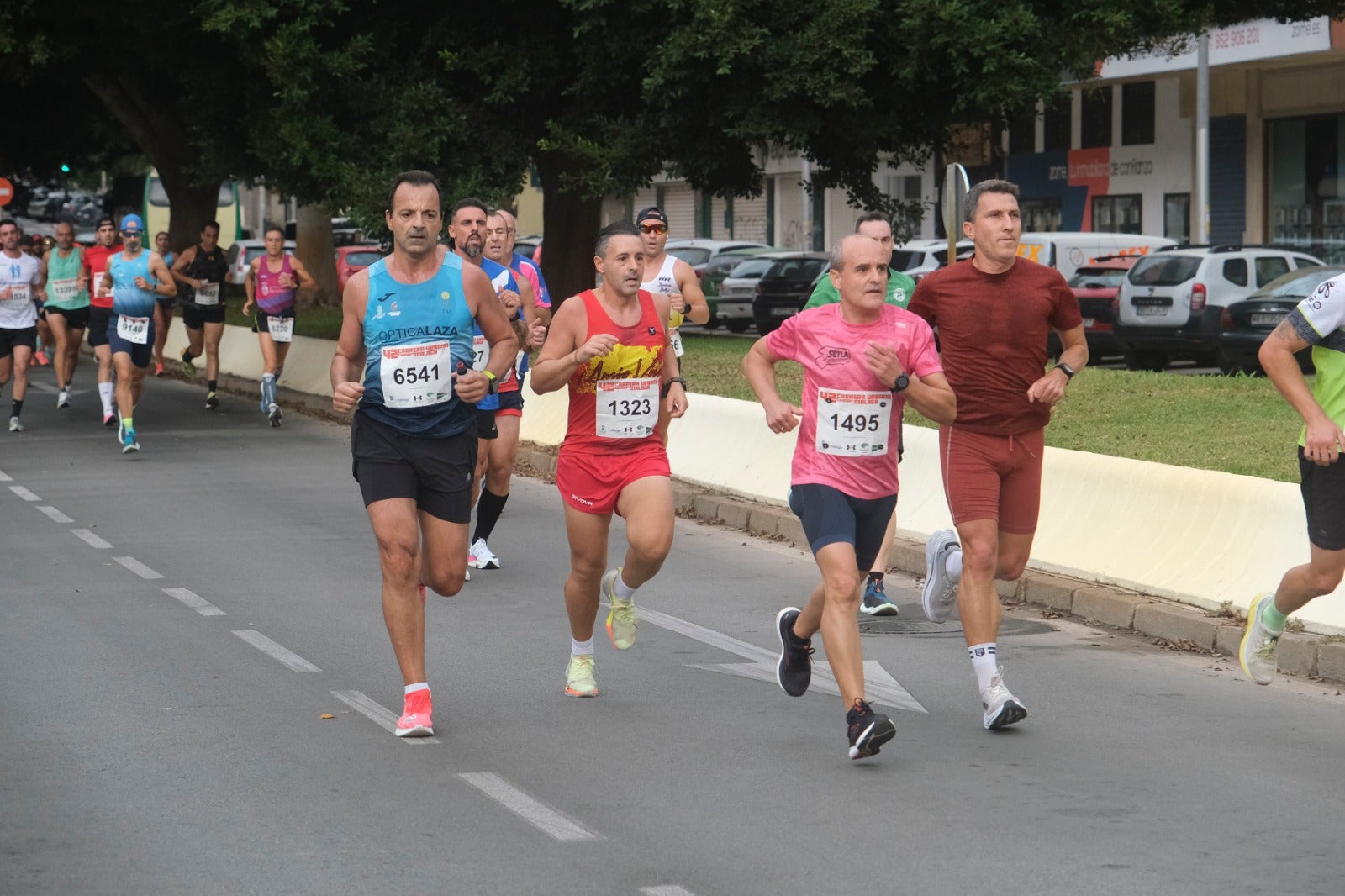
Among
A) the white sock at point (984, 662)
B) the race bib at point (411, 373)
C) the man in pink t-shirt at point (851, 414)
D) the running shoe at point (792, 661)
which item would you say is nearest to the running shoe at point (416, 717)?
the race bib at point (411, 373)

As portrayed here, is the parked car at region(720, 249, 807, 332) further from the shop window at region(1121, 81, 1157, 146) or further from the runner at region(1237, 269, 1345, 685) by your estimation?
the runner at region(1237, 269, 1345, 685)

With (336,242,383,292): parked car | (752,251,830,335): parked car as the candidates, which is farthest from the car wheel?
(336,242,383,292): parked car

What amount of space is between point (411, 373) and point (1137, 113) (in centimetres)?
4050

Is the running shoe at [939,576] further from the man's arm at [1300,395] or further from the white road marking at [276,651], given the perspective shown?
the white road marking at [276,651]

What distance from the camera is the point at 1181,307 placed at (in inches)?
949

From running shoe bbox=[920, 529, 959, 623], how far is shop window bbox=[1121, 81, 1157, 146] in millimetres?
38461

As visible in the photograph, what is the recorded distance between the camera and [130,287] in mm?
17672

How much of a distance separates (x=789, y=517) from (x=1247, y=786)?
6364mm

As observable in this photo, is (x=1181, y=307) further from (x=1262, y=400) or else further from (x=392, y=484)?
(x=392, y=484)

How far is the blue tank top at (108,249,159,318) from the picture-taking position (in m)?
17.6

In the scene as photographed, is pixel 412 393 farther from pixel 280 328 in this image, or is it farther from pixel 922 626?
pixel 280 328

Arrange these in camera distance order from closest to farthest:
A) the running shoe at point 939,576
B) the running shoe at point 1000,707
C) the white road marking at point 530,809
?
the white road marking at point 530,809, the running shoe at point 1000,707, the running shoe at point 939,576

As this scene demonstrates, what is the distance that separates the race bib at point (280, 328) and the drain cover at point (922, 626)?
37.8 feet

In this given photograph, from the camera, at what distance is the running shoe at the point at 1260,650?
758cm
